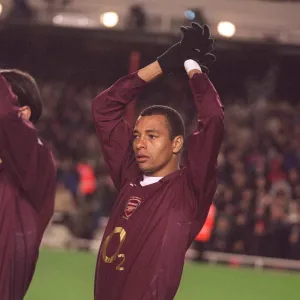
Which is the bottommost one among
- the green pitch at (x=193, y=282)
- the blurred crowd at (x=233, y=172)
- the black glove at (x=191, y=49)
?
the green pitch at (x=193, y=282)

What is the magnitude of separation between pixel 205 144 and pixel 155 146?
1.00ft

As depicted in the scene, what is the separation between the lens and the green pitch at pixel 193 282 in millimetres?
7786

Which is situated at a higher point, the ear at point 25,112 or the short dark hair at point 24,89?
the short dark hair at point 24,89

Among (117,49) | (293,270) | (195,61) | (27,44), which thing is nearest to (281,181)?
(293,270)

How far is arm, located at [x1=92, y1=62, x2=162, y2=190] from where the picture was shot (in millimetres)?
4238

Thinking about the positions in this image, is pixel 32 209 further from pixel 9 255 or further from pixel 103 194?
pixel 103 194

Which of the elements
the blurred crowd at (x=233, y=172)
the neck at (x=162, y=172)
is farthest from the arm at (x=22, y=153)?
the blurred crowd at (x=233, y=172)

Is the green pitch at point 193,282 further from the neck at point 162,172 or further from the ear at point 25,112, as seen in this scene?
the ear at point 25,112

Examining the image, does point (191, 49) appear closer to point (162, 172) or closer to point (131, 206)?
point (162, 172)

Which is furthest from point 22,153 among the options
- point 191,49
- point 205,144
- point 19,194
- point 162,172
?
point 191,49

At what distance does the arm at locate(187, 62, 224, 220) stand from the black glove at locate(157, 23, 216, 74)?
18 centimetres

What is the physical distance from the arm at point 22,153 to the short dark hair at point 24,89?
0.46ft

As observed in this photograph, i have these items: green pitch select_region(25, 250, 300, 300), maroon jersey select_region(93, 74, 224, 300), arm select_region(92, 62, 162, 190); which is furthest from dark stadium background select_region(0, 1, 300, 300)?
maroon jersey select_region(93, 74, 224, 300)

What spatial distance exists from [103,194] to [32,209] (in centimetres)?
800
